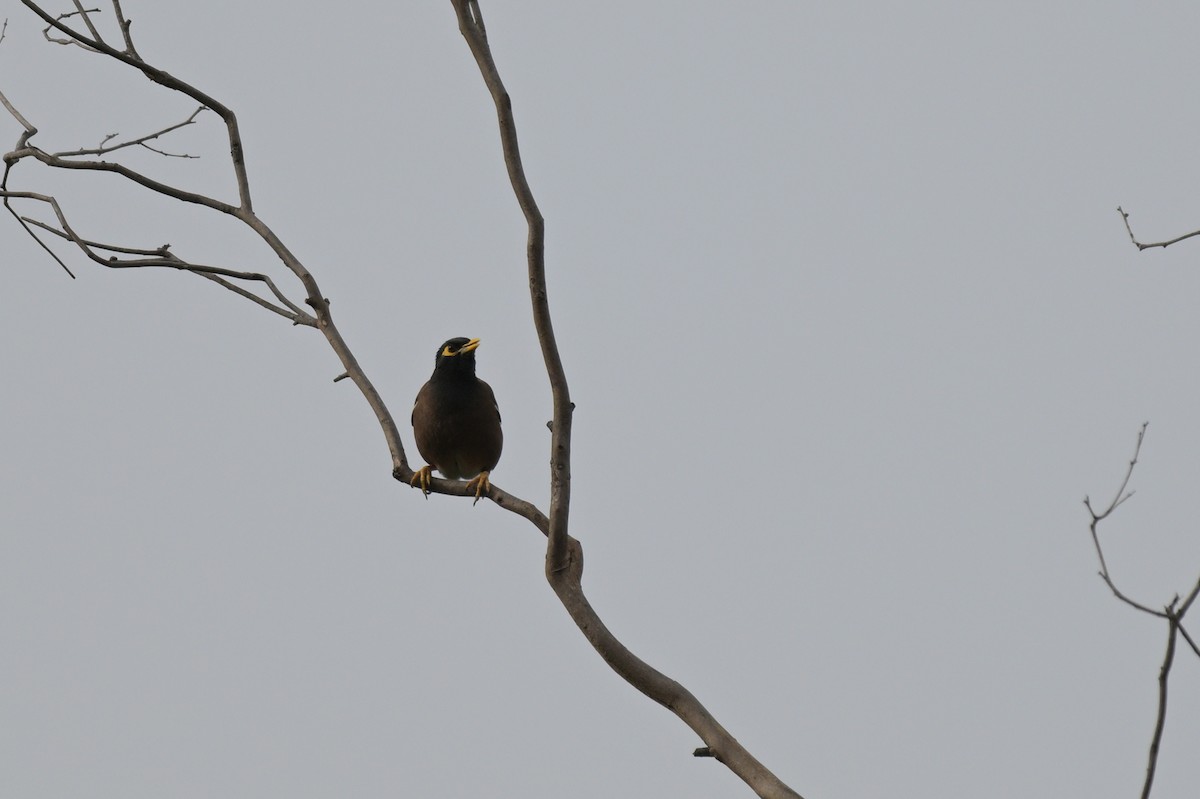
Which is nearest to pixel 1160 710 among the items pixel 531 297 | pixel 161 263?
pixel 531 297

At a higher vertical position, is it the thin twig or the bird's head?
the bird's head

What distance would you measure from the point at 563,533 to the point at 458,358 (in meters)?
2.89

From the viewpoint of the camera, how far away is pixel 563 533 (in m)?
2.92

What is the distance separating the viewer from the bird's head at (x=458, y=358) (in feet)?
18.7

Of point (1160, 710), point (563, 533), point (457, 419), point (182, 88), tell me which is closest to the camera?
point (1160, 710)

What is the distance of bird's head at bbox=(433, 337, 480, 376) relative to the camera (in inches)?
224

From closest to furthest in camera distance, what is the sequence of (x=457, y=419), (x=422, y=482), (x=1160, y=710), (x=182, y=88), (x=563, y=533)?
(x=1160, y=710)
(x=563, y=533)
(x=182, y=88)
(x=422, y=482)
(x=457, y=419)

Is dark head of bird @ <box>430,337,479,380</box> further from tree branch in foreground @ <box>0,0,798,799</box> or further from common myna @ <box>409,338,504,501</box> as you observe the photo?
tree branch in foreground @ <box>0,0,798,799</box>

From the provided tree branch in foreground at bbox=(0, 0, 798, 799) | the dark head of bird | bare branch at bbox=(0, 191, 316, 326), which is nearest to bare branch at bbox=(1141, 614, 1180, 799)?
tree branch in foreground at bbox=(0, 0, 798, 799)

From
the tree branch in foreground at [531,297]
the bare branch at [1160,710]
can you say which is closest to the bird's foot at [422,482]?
the tree branch in foreground at [531,297]

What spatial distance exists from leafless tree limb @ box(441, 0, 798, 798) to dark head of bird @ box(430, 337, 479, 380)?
276cm

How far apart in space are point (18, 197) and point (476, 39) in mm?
2036

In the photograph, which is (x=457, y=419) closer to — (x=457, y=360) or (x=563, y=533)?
(x=457, y=360)

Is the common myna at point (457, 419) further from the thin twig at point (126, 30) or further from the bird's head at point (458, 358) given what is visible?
the thin twig at point (126, 30)
